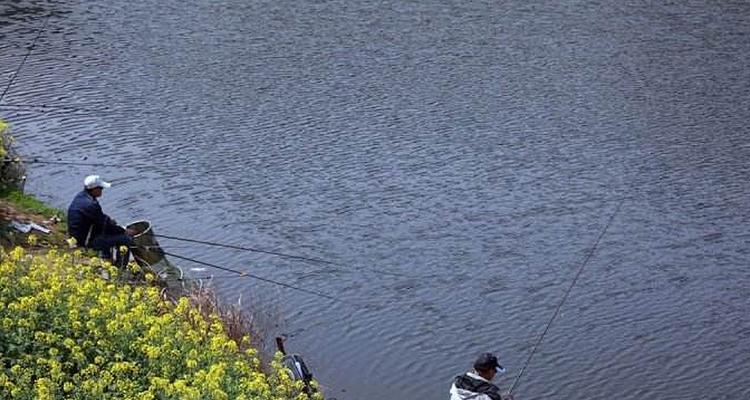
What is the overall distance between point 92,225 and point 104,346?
3.55 m

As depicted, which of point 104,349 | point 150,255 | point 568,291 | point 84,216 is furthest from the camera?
point 568,291

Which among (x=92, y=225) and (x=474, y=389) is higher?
(x=92, y=225)

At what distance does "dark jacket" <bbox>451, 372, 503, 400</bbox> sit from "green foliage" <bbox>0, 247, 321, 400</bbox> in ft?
4.09

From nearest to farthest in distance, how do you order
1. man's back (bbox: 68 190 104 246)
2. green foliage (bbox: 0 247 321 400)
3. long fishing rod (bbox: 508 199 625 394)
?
green foliage (bbox: 0 247 321 400) < man's back (bbox: 68 190 104 246) < long fishing rod (bbox: 508 199 625 394)

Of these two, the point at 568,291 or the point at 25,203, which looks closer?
the point at 568,291

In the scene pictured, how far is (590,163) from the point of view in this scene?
63.9ft

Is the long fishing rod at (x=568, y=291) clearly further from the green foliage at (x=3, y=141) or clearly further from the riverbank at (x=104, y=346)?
the green foliage at (x=3, y=141)

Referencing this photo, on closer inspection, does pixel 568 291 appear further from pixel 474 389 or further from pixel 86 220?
pixel 86 220

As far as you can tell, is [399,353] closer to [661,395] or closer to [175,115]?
[661,395]

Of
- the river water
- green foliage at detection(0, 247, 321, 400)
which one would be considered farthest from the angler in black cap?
the river water

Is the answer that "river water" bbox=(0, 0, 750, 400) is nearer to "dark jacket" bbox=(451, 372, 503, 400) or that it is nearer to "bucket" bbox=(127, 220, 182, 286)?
"bucket" bbox=(127, 220, 182, 286)

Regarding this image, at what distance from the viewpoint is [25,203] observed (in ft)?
47.1

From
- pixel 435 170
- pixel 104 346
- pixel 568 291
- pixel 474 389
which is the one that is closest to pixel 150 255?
pixel 104 346

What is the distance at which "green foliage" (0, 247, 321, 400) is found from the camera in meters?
7.13
